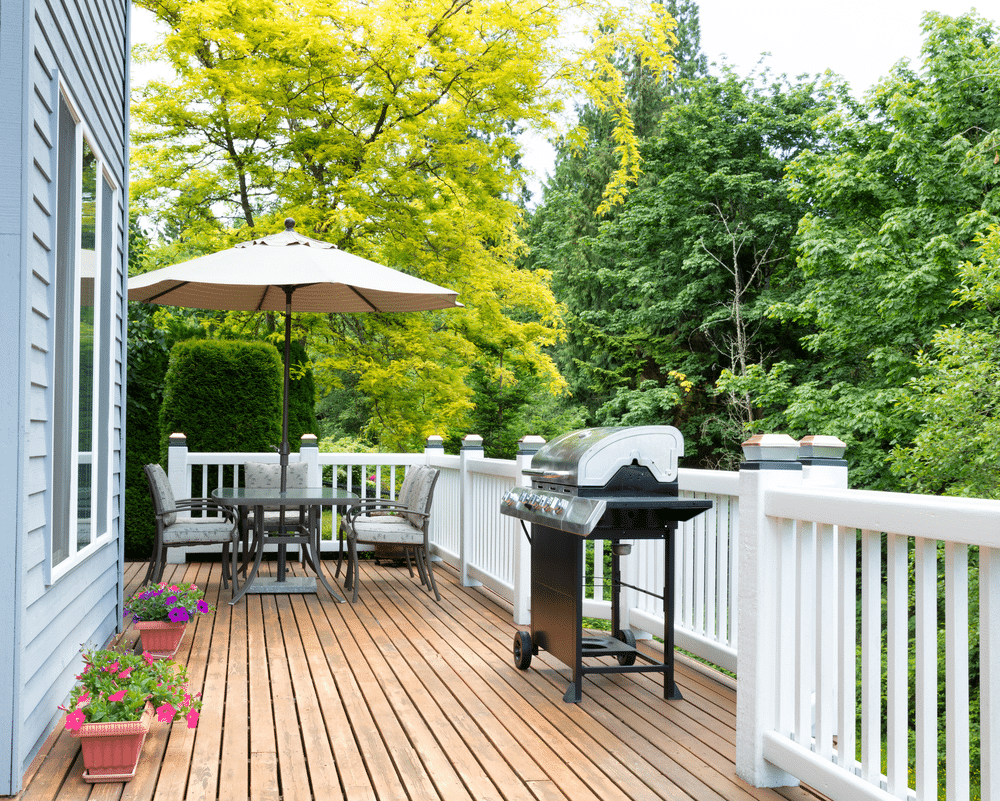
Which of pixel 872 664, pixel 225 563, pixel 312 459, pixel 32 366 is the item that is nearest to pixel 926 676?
pixel 872 664

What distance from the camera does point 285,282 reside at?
207 inches

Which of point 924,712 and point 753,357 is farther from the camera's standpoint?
point 753,357

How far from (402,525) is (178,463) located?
7.81ft

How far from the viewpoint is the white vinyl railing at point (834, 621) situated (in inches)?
75.5

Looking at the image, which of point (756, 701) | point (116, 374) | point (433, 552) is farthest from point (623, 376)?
point (756, 701)

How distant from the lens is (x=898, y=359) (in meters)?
14.9

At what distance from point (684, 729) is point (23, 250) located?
9.17ft

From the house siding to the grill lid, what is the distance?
1.96 metres

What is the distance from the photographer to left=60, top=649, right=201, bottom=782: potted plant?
106 inches

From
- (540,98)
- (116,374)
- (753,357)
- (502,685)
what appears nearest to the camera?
(502,685)

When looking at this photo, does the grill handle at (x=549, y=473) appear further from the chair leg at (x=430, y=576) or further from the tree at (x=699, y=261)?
the tree at (x=699, y=261)

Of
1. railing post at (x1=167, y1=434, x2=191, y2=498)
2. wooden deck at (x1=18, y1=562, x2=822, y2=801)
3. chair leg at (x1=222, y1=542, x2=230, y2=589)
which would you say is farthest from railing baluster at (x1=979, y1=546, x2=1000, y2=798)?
railing post at (x1=167, y1=434, x2=191, y2=498)

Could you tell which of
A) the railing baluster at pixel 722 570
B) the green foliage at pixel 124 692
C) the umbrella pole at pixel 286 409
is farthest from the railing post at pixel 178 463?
the railing baluster at pixel 722 570

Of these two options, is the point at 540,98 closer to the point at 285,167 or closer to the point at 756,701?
the point at 285,167
